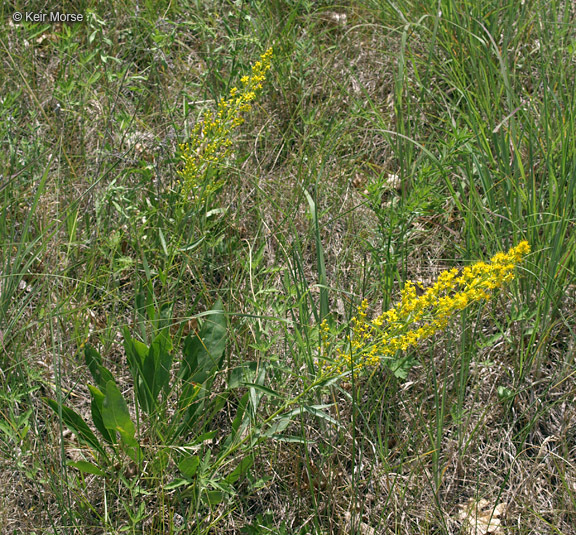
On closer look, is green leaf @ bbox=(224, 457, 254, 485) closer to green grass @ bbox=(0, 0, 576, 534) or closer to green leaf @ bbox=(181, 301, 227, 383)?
green grass @ bbox=(0, 0, 576, 534)

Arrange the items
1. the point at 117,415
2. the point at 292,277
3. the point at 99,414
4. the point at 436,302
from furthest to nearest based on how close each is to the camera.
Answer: the point at 292,277 < the point at 99,414 < the point at 117,415 < the point at 436,302

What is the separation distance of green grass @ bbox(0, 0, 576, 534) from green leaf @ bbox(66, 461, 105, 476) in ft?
0.12

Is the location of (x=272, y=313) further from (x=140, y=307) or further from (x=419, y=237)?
(x=419, y=237)

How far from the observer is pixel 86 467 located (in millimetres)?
1786

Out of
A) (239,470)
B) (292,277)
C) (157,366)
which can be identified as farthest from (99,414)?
(292,277)

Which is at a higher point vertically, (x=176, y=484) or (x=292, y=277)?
(x=292, y=277)

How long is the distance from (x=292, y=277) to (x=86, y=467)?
102cm

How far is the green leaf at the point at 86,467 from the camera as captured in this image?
69.7 inches

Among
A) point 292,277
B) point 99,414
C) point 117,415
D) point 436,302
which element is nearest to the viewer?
point 436,302

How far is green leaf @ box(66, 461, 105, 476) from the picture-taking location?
177 cm

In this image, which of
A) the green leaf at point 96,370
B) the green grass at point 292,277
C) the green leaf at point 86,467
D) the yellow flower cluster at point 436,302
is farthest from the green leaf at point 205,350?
the yellow flower cluster at point 436,302

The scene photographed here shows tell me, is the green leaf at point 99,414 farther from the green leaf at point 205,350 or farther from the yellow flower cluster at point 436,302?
the yellow flower cluster at point 436,302

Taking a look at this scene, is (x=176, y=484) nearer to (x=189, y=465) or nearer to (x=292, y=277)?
(x=189, y=465)

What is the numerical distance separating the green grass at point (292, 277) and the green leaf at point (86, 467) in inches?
1.5
